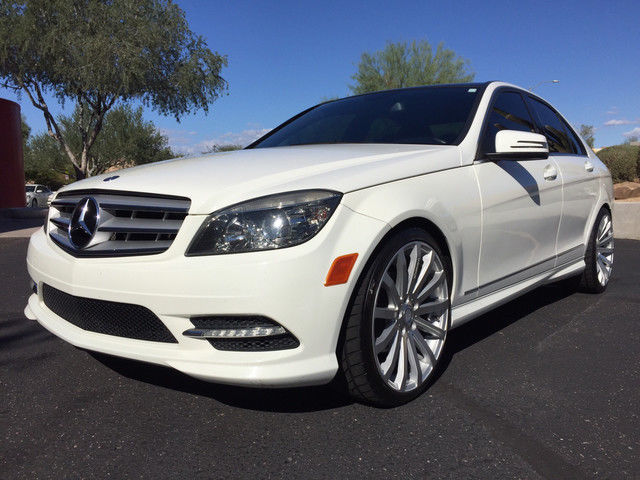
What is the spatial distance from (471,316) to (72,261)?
78.8 inches

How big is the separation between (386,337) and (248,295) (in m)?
0.70

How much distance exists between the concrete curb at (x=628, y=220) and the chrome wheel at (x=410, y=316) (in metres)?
7.69

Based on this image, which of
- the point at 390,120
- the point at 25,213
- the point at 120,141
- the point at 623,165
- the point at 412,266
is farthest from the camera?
the point at 120,141

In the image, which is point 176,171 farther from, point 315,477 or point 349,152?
point 315,477

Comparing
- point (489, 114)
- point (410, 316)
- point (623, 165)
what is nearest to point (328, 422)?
point (410, 316)

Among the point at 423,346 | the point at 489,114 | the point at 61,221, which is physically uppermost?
the point at 489,114

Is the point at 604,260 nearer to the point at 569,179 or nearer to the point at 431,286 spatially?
the point at 569,179

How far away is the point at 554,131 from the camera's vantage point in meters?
4.46

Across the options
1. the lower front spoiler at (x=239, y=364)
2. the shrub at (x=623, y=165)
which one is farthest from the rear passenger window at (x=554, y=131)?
the shrub at (x=623, y=165)

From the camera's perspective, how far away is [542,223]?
3.66 m

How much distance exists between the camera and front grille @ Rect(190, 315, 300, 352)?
2.21 m

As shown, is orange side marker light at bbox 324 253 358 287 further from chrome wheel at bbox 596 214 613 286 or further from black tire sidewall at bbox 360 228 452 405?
chrome wheel at bbox 596 214 613 286

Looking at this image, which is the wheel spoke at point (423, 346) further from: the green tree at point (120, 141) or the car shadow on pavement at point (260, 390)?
the green tree at point (120, 141)

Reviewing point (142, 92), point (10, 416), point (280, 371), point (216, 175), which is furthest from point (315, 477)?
point (142, 92)
